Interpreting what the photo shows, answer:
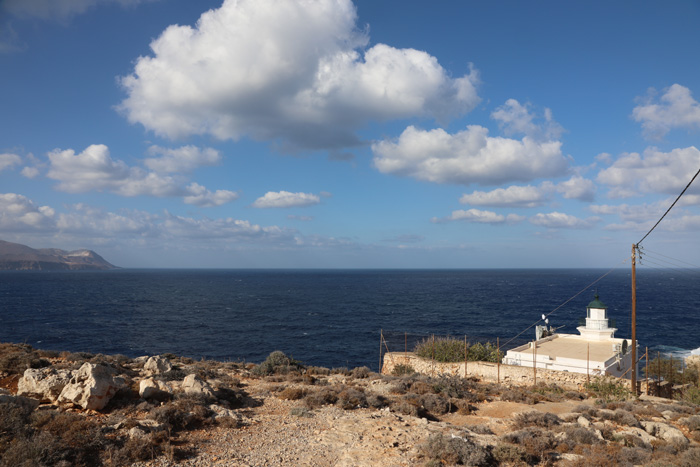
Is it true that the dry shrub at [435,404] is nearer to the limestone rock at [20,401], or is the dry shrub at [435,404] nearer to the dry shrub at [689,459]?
the dry shrub at [689,459]

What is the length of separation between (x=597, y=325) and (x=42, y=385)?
33086 millimetres

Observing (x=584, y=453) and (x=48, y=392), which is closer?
(x=584, y=453)

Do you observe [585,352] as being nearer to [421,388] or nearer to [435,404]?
[421,388]

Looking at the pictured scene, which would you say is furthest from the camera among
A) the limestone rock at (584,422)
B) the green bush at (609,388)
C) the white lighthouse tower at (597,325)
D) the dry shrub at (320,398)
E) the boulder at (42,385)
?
the white lighthouse tower at (597,325)

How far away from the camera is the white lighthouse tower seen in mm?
28961

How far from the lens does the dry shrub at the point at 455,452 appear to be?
8398 millimetres

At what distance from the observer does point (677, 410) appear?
1448 centimetres

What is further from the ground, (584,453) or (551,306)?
(584,453)

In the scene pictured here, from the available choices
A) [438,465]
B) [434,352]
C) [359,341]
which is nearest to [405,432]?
[438,465]

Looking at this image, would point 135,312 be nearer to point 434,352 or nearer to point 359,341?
point 359,341

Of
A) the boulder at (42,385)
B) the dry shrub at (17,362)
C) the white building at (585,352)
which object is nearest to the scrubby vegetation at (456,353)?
the white building at (585,352)

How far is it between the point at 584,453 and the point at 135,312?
236 feet

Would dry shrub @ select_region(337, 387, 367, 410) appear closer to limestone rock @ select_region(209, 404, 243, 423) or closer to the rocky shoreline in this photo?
the rocky shoreline

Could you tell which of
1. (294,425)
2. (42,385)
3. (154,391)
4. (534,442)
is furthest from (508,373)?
(42,385)
